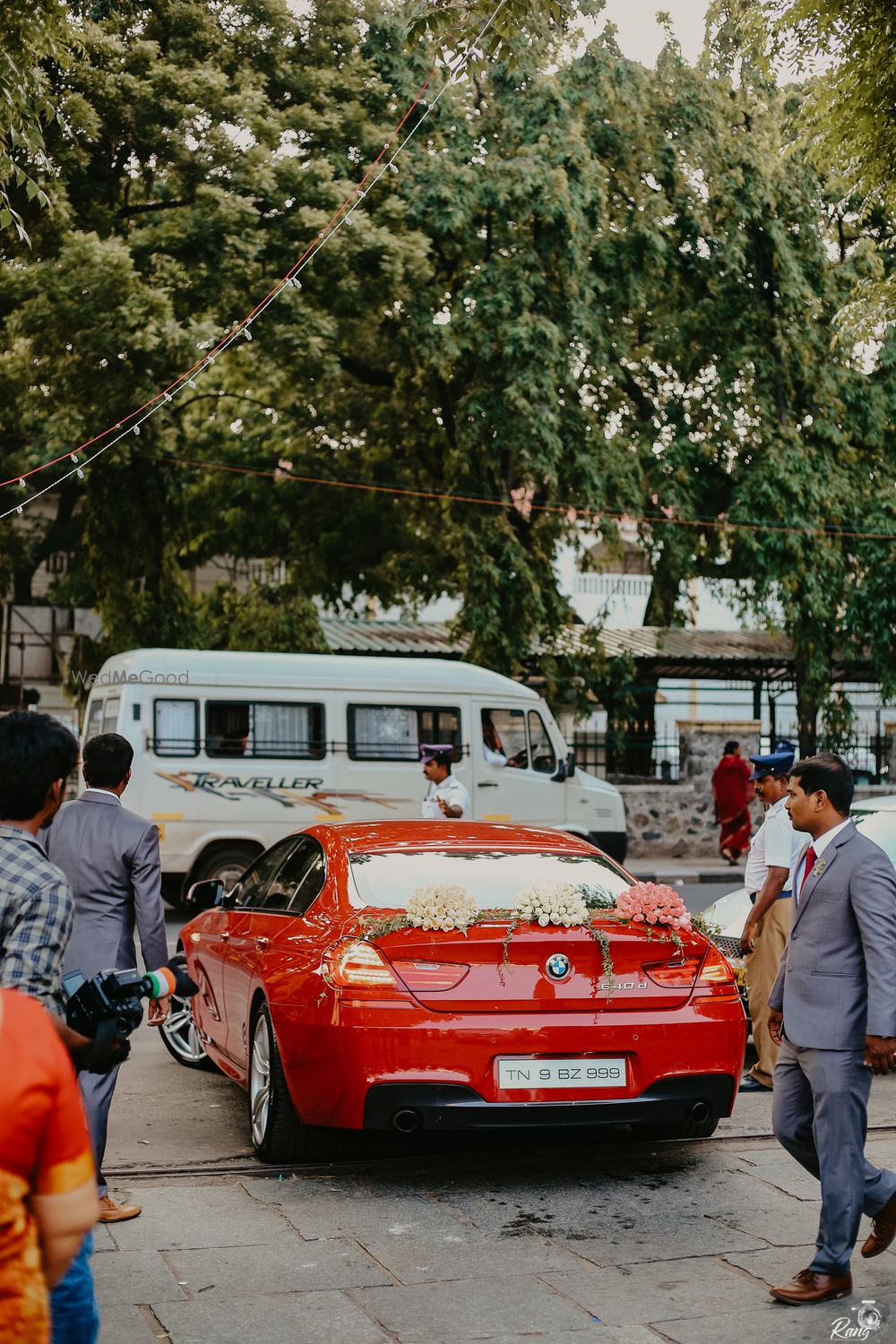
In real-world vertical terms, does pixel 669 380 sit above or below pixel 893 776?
above

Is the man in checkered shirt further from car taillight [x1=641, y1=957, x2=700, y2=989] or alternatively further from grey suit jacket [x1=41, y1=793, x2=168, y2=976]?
car taillight [x1=641, y1=957, x2=700, y2=989]

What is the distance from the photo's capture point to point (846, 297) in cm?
2288

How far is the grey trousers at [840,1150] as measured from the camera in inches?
170

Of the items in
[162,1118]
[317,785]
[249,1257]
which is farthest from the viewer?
[317,785]

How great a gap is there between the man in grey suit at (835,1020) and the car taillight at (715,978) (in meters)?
1.07

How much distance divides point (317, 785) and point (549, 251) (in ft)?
29.7

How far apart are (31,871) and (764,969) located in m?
5.17

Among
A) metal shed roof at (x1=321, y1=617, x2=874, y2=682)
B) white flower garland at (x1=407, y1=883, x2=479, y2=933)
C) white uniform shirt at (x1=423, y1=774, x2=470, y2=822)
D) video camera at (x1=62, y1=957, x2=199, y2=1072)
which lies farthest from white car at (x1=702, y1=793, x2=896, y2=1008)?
metal shed roof at (x1=321, y1=617, x2=874, y2=682)

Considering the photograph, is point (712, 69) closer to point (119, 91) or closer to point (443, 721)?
point (119, 91)

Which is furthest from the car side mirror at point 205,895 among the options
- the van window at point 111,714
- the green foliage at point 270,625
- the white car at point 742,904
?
the green foliage at point 270,625

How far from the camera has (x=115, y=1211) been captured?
16.8 feet

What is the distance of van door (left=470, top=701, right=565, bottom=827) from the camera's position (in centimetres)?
1656

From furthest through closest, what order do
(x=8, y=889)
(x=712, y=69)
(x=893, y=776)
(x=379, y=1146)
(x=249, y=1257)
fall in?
1. (x=893, y=776)
2. (x=712, y=69)
3. (x=379, y=1146)
4. (x=249, y=1257)
5. (x=8, y=889)

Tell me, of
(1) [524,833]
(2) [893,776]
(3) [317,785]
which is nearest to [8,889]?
(1) [524,833]
